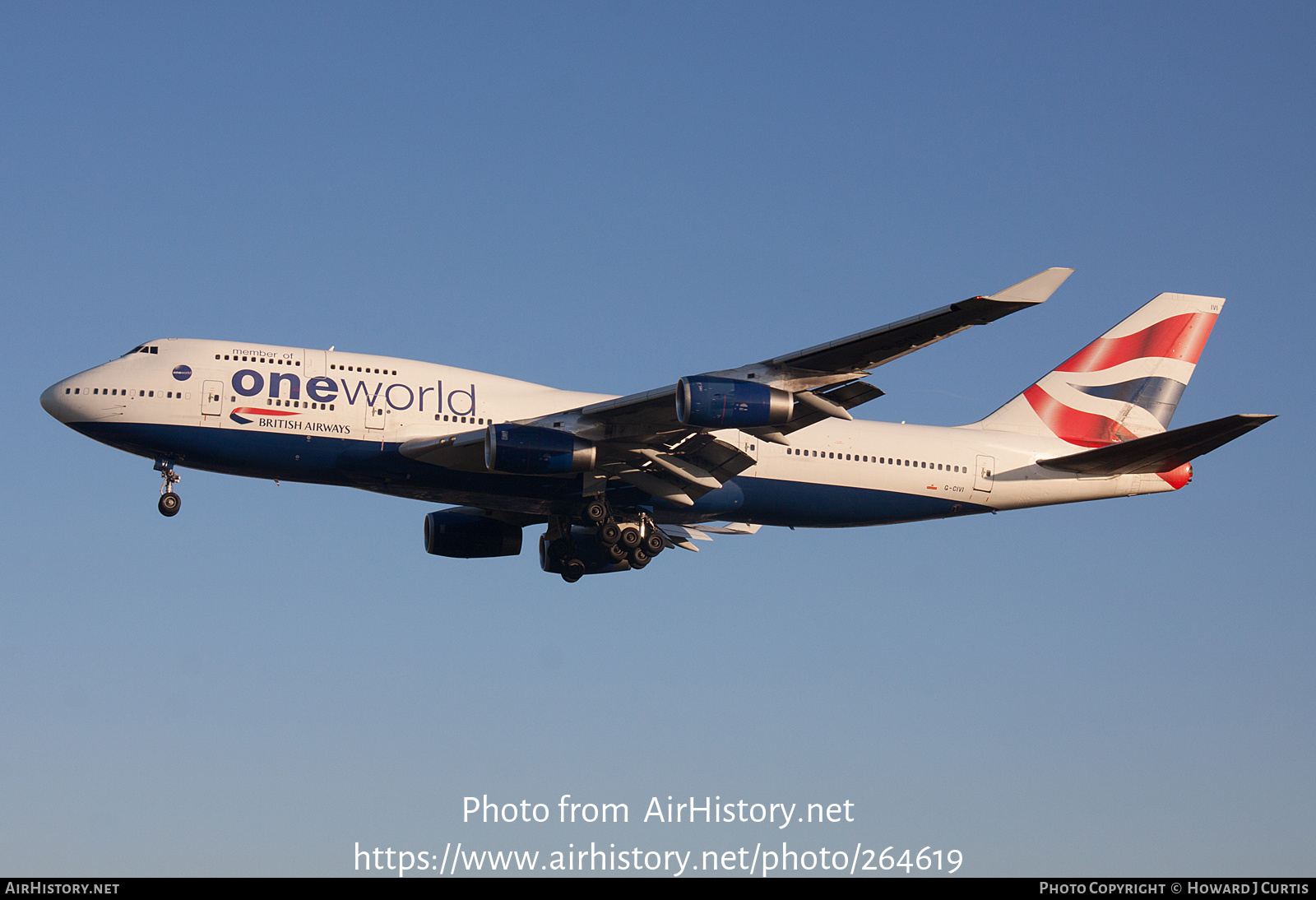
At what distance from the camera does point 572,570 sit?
1510 inches

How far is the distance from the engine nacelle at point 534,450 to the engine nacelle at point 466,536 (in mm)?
7835

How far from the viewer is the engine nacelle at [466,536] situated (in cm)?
3981

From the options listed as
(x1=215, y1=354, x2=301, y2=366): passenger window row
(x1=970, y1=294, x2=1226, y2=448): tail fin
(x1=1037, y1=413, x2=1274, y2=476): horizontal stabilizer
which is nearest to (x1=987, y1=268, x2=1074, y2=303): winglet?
(x1=1037, y1=413, x2=1274, y2=476): horizontal stabilizer

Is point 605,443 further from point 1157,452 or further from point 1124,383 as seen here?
point 1124,383

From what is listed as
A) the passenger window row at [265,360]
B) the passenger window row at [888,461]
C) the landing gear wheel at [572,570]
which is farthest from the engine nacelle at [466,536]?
the passenger window row at [888,461]

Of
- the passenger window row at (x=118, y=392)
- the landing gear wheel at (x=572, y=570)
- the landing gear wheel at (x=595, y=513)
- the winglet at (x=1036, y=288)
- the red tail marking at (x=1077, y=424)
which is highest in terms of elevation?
the red tail marking at (x=1077, y=424)

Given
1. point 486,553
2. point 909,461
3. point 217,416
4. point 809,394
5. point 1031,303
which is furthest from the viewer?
point 486,553

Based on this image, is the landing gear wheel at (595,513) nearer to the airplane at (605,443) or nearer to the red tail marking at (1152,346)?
the airplane at (605,443)

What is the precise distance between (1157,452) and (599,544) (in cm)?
1530

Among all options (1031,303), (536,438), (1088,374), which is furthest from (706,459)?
(1088,374)

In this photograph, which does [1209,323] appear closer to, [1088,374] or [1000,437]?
[1088,374]

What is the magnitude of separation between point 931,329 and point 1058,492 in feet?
39.5

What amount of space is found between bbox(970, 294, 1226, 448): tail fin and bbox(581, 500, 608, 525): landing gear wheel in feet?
40.8

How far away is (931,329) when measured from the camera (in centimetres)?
2814
